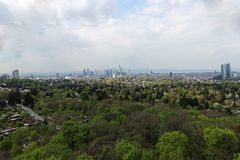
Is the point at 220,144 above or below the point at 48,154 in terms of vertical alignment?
above

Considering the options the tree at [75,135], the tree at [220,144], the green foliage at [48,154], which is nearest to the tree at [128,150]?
the green foliage at [48,154]

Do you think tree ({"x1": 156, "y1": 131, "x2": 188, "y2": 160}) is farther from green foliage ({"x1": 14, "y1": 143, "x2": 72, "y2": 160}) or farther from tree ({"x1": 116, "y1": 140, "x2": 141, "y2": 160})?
green foliage ({"x1": 14, "y1": 143, "x2": 72, "y2": 160})

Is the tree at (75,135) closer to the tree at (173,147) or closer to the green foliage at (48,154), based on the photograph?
the green foliage at (48,154)

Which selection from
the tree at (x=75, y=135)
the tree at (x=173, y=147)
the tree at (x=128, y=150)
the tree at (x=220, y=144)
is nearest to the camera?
the tree at (x=128, y=150)

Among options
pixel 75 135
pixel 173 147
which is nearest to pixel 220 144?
pixel 173 147

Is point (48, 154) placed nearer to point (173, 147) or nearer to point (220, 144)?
point (173, 147)

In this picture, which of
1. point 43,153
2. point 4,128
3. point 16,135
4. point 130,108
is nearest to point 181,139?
point 43,153

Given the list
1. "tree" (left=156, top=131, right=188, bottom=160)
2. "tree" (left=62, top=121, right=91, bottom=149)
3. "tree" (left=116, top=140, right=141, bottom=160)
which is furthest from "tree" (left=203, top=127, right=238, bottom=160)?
"tree" (left=62, top=121, right=91, bottom=149)
